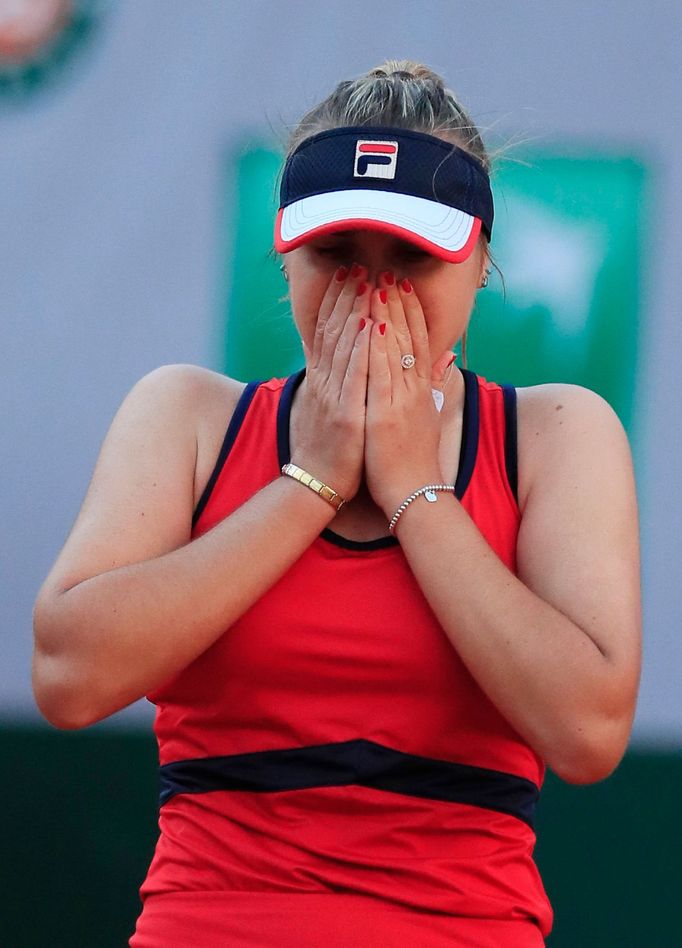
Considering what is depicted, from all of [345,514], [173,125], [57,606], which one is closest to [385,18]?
[173,125]

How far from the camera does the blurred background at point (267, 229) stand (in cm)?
253

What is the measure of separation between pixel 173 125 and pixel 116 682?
1522 millimetres

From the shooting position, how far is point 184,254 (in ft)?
8.42

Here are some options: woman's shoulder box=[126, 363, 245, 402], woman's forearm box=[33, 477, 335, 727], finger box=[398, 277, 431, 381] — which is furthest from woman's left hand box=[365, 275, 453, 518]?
woman's shoulder box=[126, 363, 245, 402]

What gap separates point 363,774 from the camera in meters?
1.37

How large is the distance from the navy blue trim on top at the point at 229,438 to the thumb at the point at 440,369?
0.23 metres

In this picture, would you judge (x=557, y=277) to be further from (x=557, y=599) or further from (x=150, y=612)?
(x=150, y=612)

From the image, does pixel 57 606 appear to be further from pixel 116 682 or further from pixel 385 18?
pixel 385 18

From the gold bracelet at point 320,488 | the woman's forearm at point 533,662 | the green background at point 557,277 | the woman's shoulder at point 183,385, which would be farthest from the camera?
the green background at point 557,277

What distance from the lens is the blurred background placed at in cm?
253

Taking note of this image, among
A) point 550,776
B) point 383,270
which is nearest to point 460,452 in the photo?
point 383,270

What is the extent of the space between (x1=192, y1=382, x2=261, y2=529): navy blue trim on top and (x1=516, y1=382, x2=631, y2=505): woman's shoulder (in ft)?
1.11

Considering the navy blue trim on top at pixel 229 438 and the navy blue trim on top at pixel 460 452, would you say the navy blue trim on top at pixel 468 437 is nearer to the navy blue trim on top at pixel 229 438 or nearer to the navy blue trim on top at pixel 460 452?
the navy blue trim on top at pixel 460 452

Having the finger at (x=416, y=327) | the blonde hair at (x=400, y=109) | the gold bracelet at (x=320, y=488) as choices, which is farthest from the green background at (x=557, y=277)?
the gold bracelet at (x=320, y=488)
